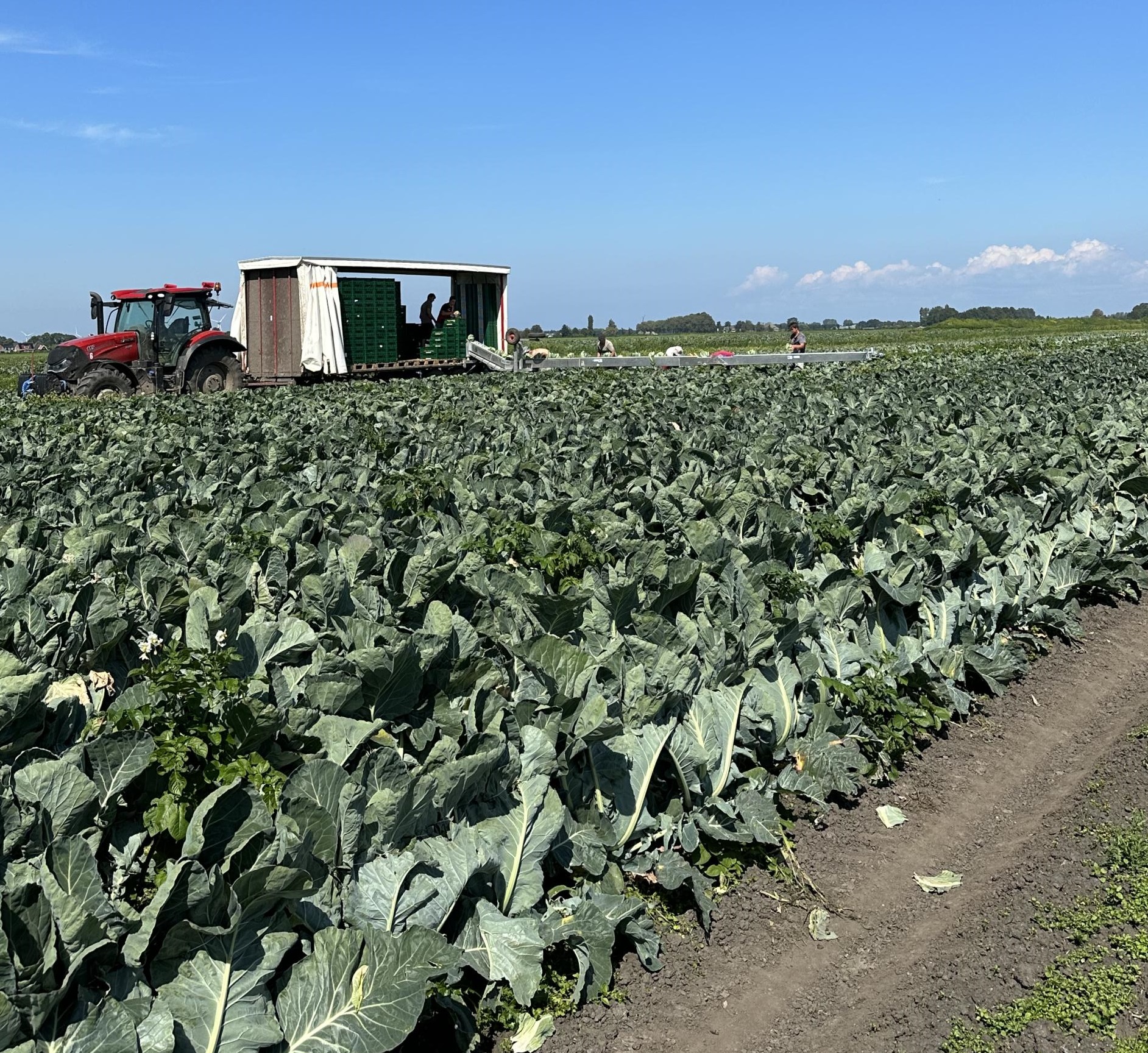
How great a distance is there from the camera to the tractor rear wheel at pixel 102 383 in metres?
19.1

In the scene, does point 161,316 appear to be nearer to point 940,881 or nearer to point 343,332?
point 343,332

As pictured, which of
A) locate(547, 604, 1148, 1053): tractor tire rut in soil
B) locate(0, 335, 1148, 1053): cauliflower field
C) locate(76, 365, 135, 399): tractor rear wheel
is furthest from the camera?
locate(76, 365, 135, 399): tractor rear wheel

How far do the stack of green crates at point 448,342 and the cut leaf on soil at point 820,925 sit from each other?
2269 cm

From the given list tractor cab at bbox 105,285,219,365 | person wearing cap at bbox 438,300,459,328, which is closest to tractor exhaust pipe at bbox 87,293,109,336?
tractor cab at bbox 105,285,219,365

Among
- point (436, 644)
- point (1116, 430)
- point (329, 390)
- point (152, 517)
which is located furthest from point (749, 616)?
point (329, 390)

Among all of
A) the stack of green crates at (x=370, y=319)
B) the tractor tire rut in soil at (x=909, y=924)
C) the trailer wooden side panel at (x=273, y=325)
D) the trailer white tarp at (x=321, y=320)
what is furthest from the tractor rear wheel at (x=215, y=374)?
the tractor tire rut in soil at (x=909, y=924)

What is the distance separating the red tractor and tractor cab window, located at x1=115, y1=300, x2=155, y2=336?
12mm

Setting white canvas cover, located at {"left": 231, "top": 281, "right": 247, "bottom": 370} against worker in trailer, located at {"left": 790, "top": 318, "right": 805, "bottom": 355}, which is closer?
white canvas cover, located at {"left": 231, "top": 281, "right": 247, "bottom": 370}

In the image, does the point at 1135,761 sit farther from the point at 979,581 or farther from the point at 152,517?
the point at 152,517

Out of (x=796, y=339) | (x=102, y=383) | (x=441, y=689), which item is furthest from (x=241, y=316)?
(x=441, y=689)

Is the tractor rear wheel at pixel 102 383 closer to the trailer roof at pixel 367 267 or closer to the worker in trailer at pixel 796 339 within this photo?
the trailer roof at pixel 367 267

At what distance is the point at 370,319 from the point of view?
2353 centimetres

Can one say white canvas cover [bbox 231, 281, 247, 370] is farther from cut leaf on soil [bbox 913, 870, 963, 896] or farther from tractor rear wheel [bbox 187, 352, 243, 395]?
cut leaf on soil [bbox 913, 870, 963, 896]

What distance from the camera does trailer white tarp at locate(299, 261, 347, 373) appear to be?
21875mm
